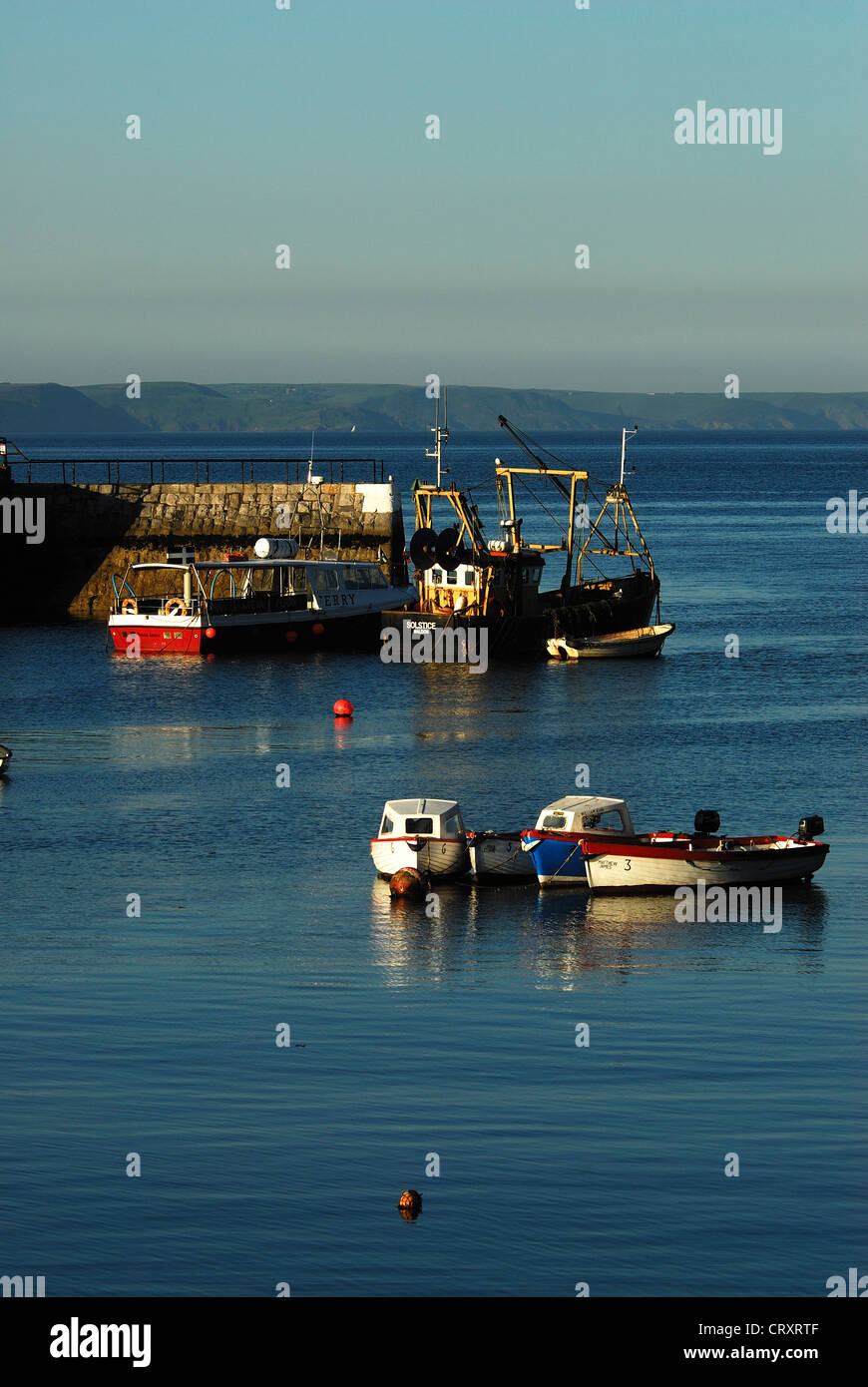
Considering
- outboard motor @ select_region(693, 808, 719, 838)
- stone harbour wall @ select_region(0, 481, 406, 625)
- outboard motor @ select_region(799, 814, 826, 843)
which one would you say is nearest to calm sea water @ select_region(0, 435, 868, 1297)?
outboard motor @ select_region(799, 814, 826, 843)

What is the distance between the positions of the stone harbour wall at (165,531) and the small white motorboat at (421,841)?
5772cm

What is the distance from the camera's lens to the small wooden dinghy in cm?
8588

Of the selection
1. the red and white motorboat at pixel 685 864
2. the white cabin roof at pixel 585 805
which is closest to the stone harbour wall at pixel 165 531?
the white cabin roof at pixel 585 805

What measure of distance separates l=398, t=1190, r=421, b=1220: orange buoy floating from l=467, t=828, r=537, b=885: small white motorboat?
1940 cm

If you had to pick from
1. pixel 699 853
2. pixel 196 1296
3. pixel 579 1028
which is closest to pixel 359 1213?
pixel 196 1296

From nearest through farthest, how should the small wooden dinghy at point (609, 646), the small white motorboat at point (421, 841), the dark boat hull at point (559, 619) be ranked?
the small white motorboat at point (421, 841), the small wooden dinghy at point (609, 646), the dark boat hull at point (559, 619)

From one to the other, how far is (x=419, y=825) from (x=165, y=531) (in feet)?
200

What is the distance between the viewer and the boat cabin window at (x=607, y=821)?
4203cm

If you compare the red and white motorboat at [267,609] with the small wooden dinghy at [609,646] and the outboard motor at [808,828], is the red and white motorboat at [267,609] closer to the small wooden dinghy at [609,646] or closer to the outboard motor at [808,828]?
the small wooden dinghy at [609,646]

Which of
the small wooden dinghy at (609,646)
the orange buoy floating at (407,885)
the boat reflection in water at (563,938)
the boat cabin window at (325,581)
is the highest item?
the boat cabin window at (325,581)

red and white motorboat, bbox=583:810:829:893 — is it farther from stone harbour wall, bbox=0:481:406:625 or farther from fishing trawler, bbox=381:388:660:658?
stone harbour wall, bbox=0:481:406:625

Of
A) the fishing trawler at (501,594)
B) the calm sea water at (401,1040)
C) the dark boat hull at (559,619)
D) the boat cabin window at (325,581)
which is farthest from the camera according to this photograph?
the boat cabin window at (325,581)

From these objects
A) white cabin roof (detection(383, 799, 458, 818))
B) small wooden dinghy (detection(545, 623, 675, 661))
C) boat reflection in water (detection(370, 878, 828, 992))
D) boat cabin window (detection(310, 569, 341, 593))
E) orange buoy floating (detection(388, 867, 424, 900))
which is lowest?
boat reflection in water (detection(370, 878, 828, 992))
